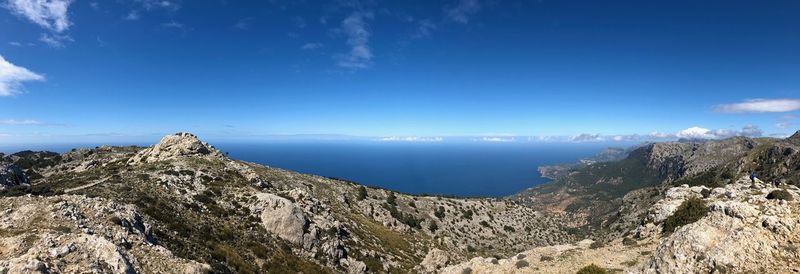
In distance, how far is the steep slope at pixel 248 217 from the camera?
113 feet

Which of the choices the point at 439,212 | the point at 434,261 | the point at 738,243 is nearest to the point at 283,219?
the point at 434,261

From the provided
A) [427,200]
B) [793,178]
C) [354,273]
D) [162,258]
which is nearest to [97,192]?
[162,258]

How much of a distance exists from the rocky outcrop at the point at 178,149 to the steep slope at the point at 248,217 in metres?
0.28

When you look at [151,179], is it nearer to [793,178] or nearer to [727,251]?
[727,251]

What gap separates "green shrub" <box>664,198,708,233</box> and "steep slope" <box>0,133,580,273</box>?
90.9ft

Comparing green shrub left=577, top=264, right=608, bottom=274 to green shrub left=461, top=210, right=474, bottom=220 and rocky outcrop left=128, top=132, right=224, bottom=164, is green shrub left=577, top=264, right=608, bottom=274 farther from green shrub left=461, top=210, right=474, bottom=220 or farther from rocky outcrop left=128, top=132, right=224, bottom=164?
green shrub left=461, top=210, right=474, bottom=220

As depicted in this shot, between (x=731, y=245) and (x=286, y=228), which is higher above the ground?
(x=731, y=245)

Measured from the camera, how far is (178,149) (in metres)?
70.2

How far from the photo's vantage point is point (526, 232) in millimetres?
94875

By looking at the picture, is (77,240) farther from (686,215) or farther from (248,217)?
(686,215)

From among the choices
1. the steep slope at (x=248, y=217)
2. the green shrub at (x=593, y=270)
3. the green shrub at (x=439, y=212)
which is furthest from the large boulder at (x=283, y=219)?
the green shrub at (x=439, y=212)

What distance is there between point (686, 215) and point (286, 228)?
1684 inches

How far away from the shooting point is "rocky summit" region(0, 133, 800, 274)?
2188cm

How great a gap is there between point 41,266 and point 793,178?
807 ft
